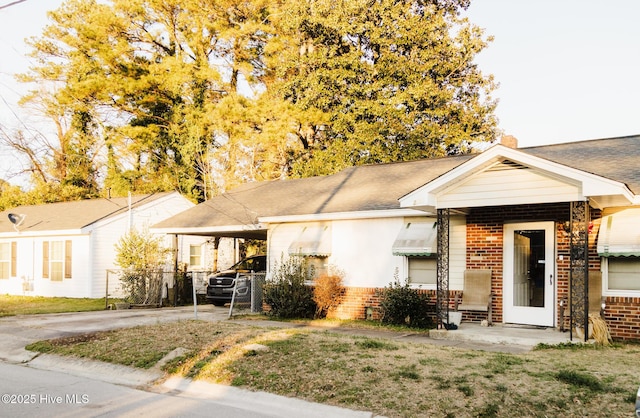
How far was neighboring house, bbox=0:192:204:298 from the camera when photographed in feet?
76.3

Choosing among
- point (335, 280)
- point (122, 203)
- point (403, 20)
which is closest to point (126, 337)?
point (335, 280)

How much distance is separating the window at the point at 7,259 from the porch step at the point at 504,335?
69.9ft

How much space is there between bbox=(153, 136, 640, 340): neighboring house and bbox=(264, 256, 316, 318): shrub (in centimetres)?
51

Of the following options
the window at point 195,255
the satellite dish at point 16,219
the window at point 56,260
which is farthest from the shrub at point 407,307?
the satellite dish at point 16,219

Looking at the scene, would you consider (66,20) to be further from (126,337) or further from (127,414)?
(127,414)

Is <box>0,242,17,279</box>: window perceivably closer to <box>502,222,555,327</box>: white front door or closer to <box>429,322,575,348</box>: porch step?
<box>429,322,575,348</box>: porch step

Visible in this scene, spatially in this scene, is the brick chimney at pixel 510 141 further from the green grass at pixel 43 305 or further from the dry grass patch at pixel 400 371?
the green grass at pixel 43 305

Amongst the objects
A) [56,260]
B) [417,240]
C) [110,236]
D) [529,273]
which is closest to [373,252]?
[417,240]

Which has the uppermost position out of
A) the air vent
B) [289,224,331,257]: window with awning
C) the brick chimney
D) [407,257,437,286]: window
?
the brick chimney

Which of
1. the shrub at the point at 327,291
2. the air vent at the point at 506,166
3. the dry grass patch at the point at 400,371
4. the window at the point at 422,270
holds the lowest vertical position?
the dry grass patch at the point at 400,371

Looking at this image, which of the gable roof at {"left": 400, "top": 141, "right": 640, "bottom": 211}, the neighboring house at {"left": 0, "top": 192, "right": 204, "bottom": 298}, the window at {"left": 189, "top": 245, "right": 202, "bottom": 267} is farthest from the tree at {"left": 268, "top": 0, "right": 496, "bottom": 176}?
the gable roof at {"left": 400, "top": 141, "right": 640, "bottom": 211}

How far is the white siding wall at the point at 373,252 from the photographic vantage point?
14109 mm

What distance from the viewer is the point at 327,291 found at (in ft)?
50.3

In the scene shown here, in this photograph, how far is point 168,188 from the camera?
34.2 metres
